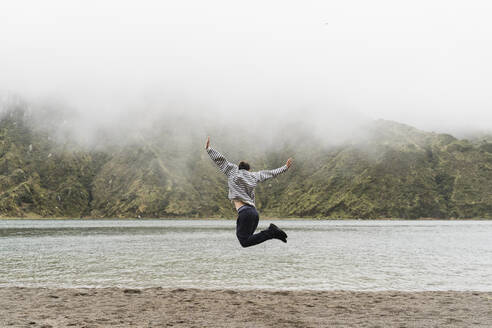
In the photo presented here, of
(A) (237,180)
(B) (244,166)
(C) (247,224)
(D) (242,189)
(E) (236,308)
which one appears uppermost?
(B) (244,166)

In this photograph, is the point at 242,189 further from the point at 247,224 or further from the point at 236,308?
the point at 236,308

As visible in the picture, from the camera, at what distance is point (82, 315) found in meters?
13.7

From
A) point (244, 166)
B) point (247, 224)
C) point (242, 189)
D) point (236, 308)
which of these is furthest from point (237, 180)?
point (236, 308)

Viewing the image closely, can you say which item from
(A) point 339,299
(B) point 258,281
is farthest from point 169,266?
(A) point 339,299

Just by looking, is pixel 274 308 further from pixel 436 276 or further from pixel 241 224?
pixel 436 276

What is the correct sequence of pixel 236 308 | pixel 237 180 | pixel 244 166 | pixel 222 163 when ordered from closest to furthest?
1. pixel 237 180
2. pixel 222 163
3. pixel 244 166
4. pixel 236 308

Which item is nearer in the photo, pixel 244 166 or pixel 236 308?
pixel 244 166

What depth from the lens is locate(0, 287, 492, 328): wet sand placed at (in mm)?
12688

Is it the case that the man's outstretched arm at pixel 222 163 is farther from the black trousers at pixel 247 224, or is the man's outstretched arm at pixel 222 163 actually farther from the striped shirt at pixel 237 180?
the black trousers at pixel 247 224

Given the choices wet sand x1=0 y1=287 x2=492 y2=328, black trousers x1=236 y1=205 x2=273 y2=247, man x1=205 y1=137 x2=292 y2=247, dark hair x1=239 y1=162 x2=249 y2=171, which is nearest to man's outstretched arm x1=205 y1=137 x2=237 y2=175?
man x1=205 y1=137 x2=292 y2=247

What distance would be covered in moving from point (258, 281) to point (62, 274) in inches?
508

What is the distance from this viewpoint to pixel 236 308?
15164 mm

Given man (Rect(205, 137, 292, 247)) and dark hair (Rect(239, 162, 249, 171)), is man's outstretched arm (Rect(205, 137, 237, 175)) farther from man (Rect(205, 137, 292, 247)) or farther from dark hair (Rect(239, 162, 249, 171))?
dark hair (Rect(239, 162, 249, 171))

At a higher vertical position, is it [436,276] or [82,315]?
[82,315]
